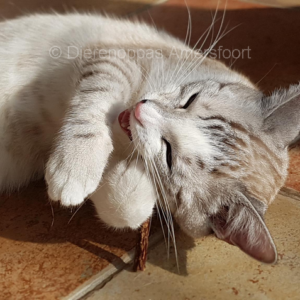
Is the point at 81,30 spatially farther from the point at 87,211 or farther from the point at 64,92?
the point at 87,211

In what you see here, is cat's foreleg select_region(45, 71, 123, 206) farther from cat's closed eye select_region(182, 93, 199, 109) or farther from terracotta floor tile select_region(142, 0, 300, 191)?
terracotta floor tile select_region(142, 0, 300, 191)

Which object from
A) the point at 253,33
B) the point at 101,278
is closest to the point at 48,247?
the point at 101,278

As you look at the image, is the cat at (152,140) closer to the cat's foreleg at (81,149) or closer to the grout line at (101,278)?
the cat's foreleg at (81,149)

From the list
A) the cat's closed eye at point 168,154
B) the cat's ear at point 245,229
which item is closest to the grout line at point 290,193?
the cat's ear at point 245,229

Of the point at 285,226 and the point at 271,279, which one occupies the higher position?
the point at 285,226

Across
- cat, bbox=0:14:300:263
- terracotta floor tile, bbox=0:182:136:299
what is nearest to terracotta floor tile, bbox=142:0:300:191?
cat, bbox=0:14:300:263

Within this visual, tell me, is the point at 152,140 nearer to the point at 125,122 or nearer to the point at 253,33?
the point at 125,122

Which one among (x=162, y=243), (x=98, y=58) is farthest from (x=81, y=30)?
(x=162, y=243)

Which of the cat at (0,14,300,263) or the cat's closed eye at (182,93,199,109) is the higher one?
the cat's closed eye at (182,93,199,109)
